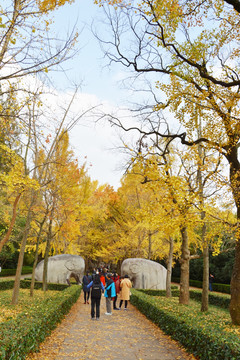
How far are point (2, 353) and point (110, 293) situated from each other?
754cm

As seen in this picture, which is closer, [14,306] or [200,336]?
[200,336]

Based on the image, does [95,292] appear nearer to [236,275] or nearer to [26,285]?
[236,275]

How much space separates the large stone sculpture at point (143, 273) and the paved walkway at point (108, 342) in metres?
10.3

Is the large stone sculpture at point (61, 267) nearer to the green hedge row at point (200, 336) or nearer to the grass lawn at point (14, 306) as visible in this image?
the grass lawn at point (14, 306)

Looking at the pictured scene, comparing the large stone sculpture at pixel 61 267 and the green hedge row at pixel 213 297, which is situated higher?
the large stone sculpture at pixel 61 267

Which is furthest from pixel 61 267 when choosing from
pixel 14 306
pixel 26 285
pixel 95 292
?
pixel 95 292

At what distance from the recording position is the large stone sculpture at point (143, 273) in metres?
20.5

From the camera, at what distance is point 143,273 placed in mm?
20688

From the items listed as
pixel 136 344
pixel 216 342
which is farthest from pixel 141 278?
pixel 216 342

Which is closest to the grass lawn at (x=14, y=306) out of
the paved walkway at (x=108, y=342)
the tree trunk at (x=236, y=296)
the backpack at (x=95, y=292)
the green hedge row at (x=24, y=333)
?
the green hedge row at (x=24, y=333)

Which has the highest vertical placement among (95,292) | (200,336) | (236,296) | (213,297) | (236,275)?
(236,275)

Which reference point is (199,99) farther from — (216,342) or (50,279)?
(50,279)

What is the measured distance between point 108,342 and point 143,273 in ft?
45.3

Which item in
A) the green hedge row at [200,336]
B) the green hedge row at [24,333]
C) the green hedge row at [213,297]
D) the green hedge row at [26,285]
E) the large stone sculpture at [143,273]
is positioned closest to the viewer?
the green hedge row at [24,333]
